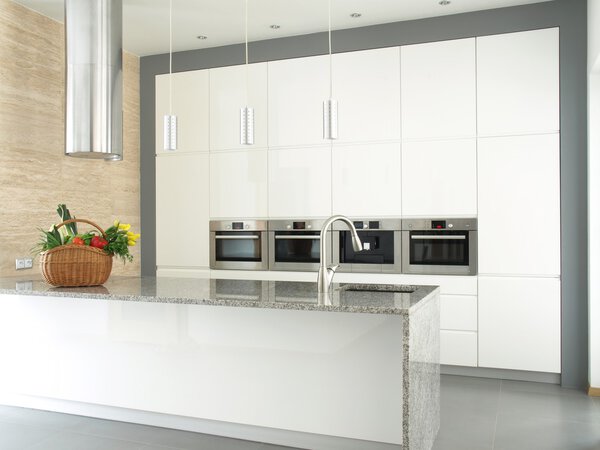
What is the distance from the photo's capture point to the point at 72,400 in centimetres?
341

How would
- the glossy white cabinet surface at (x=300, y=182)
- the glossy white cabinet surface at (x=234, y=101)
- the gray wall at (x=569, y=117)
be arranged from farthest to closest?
1. the glossy white cabinet surface at (x=234, y=101)
2. the glossy white cabinet surface at (x=300, y=182)
3. the gray wall at (x=569, y=117)

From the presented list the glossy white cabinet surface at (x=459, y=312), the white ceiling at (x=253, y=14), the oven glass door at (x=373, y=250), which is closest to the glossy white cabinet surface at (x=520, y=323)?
the glossy white cabinet surface at (x=459, y=312)

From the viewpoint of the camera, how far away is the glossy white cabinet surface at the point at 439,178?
452 cm

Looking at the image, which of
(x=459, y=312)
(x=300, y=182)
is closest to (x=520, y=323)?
(x=459, y=312)

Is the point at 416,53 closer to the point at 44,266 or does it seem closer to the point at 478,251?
the point at 478,251

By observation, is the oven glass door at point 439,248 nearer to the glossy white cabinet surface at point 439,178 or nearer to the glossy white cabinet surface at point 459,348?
the glossy white cabinet surface at point 439,178

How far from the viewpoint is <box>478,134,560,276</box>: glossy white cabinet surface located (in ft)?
14.1

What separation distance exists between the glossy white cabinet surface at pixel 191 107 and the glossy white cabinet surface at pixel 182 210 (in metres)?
0.12

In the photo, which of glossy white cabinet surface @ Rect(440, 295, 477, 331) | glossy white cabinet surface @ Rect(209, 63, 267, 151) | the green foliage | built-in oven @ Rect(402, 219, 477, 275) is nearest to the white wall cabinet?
glossy white cabinet surface @ Rect(209, 63, 267, 151)

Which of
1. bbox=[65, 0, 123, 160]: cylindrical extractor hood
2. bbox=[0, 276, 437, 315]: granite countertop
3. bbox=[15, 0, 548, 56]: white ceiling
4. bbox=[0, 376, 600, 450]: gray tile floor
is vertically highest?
bbox=[15, 0, 548, 56]: white ceiling

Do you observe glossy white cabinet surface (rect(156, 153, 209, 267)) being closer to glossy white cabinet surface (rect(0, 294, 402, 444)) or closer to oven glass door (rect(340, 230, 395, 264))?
oven glass door (rect(340, 230, 395, 264))

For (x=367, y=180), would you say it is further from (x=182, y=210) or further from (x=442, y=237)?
(x=182, y=210)

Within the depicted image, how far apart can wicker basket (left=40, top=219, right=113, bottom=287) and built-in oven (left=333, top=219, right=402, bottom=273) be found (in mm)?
2197

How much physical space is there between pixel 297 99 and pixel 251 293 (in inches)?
101
